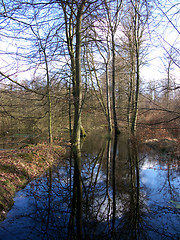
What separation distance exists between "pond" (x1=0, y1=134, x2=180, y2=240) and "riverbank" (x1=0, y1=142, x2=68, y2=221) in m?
0.21

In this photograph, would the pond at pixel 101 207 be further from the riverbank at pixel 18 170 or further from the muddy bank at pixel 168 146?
the muddy bank at pixel 168 146

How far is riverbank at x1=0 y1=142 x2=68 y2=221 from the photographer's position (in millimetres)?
4374

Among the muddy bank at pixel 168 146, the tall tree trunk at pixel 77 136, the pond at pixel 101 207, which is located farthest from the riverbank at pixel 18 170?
the muddy bank at pixel 168 146

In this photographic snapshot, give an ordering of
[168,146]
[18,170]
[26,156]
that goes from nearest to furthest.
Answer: [18,170] → [26,156] → [168,146]

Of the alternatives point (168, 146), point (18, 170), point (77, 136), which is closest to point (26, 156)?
point (18, 170)

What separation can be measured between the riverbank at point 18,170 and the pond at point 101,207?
8.1 inches

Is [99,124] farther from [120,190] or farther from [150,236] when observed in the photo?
[150,236]

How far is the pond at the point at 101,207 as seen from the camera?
326 cm

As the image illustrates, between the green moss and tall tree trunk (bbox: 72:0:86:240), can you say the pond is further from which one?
the green moss

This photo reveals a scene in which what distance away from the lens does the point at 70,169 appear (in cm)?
713

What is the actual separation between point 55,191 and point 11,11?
449cm

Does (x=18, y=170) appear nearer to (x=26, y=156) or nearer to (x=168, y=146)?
(x=26, y=156)

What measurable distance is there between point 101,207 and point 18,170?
3.20 metres

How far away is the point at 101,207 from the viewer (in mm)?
4121
